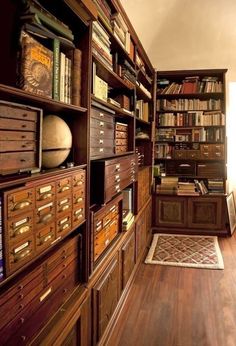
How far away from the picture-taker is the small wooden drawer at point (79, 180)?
1.44m

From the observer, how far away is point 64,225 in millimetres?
1337

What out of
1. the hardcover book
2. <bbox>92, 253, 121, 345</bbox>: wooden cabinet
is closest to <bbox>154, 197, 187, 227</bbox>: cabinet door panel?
<bbox>92, 253, 121, 345</bbox>: wooden cabinet

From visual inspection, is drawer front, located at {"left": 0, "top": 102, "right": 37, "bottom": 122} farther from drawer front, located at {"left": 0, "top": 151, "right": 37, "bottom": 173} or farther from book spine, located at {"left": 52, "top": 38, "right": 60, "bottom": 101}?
book spine, located at {"left": 52, "top": 38, "right": 60, "bottom": 101}

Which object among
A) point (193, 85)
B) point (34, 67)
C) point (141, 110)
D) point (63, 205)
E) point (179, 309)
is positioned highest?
point (193, 85)

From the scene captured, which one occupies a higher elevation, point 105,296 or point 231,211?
point 231,211

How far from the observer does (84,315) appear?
1545 mm

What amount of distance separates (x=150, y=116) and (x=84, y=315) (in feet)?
10.2

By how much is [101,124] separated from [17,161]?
946 millimetres

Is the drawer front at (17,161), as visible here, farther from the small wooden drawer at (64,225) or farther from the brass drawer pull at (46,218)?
the small wooden drawer at (64,225)

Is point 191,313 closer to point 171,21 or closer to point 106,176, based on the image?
point 106,176

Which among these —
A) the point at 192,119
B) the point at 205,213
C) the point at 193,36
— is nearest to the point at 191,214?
the point at 205,213

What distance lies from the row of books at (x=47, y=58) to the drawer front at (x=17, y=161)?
0.76 ft

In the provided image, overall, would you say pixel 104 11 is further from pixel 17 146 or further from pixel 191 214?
pixel 191 214

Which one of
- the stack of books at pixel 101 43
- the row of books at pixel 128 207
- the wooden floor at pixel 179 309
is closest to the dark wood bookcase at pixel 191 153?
the wooden floor at pixel 179 309
